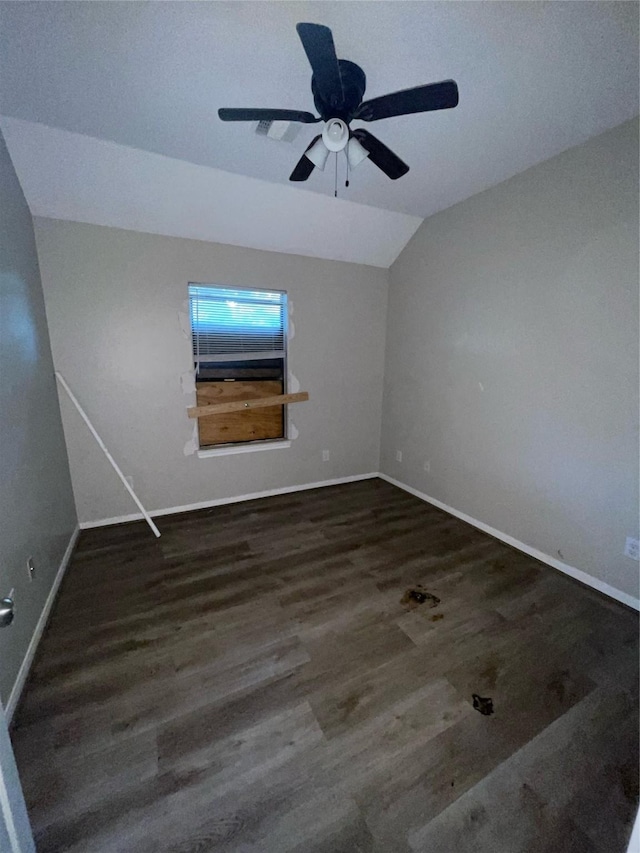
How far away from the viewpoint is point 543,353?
226 cm

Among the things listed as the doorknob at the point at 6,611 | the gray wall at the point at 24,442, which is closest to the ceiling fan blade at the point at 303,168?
the gray wall at the point at 24,442

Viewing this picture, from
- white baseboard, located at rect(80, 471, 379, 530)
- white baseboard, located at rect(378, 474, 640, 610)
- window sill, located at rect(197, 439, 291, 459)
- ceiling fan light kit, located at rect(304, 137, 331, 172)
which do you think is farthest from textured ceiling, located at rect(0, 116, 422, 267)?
white baseboard, located at rect(378, 474, 640, 610)

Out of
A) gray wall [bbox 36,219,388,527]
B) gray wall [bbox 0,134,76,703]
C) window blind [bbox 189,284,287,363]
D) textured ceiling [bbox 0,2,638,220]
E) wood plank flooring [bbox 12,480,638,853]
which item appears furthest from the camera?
window blind [bbox 189,284,287,363]

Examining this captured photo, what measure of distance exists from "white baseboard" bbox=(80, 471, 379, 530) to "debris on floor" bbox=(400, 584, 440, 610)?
1773 millimetres

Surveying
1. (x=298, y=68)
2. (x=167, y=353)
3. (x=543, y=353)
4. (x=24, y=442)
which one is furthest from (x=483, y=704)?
(x=167, y=353)

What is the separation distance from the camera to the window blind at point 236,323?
2.98m

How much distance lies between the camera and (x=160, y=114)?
1.76 meters

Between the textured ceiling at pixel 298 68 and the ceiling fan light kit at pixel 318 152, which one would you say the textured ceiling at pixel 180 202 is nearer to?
the textured ceiling at pixel 298 68

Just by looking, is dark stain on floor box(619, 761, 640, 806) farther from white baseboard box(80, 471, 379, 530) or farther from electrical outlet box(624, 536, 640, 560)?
white baseboard box(80, 471, 379, 530)

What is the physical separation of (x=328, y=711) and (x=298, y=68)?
2.80 meters

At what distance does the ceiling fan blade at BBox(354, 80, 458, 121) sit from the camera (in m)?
1.18

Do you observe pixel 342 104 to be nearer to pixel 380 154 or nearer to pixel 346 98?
pixel 346 98

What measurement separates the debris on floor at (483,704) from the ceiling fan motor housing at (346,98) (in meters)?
2.53

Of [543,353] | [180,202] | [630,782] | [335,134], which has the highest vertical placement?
[180,202]
